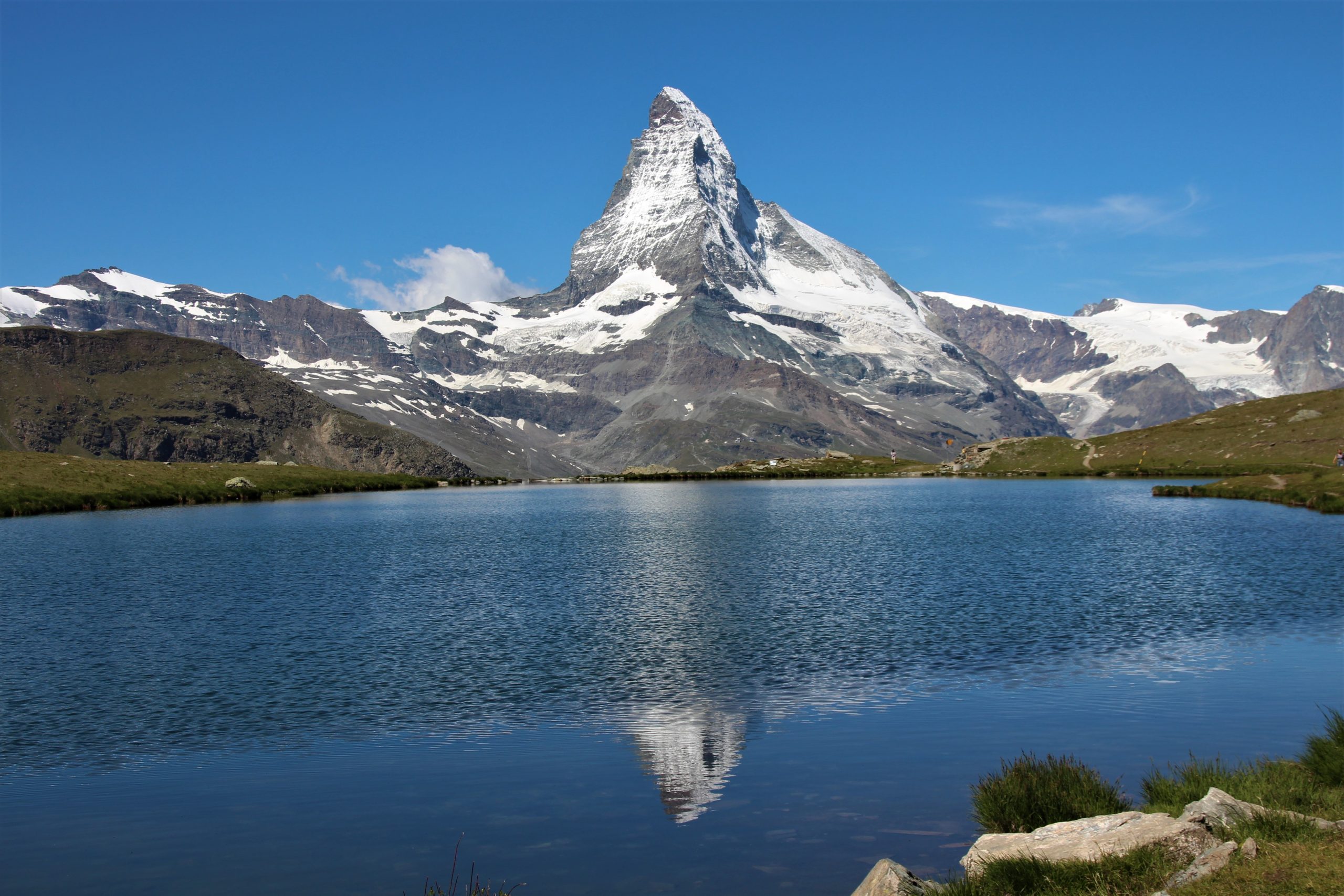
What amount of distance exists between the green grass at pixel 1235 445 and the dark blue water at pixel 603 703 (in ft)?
291

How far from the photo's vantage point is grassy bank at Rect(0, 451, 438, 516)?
12675 cm

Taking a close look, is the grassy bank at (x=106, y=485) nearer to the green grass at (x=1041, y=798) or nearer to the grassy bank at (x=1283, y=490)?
the green grass at (x=1041, y=798)

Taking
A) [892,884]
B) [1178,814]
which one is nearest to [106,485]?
[892,884]

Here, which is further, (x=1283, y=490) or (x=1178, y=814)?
(x=1283, y=490)

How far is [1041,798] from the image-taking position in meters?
19.5

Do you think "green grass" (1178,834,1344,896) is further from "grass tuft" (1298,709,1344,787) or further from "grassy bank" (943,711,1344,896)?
"grass tuft" (1298,709,1344,787)

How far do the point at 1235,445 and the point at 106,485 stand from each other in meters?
174

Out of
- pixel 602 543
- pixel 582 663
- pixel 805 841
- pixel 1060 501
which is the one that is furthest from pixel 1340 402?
pixel 805 841

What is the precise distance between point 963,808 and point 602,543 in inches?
2727

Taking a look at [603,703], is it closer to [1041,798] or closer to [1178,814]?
[1041,798]

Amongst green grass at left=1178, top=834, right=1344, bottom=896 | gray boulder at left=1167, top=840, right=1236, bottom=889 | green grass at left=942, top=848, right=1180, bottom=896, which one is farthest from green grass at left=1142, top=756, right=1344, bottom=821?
green grass at left=942, top=848, right=1180, bottom=896

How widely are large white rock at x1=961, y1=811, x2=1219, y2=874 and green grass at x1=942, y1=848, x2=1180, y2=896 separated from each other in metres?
0.22

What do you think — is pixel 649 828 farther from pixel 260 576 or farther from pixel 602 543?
pixel 602 543

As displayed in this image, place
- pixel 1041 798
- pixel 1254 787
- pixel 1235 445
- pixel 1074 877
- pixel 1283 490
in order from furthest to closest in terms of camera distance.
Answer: pixel 1235 445, pixel 1283 490, pixel 1041 798, pixel 1254 787, pixel 1074 877
